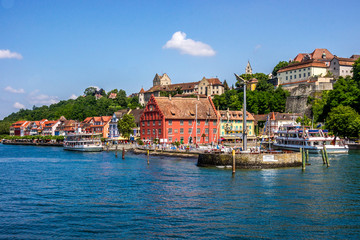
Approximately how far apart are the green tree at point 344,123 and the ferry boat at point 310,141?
5.90 metres

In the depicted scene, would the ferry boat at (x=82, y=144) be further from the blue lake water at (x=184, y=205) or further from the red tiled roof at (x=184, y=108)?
the blue lake water at (x=184, y=205)

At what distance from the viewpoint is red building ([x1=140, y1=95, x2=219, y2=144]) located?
91.8 m

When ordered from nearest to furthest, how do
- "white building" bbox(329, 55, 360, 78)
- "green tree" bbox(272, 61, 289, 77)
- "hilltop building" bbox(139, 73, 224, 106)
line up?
1. "white building" bbox(329, 55, 360, 78)
2. "green tree" bbox(272, 61, 289, 77)
3. "hilltop building" bbox(139, 73, 224, 106)

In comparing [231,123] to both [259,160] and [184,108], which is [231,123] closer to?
[184,108]

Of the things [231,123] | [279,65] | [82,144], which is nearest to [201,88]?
[279,65]

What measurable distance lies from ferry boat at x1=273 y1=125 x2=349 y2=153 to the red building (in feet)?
54.8

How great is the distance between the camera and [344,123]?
288 ft

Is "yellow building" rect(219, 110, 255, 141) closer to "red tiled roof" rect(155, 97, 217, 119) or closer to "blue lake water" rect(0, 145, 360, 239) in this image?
"red tiled roof" rect(155, 97, 217, 119)

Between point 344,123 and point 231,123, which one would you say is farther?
point 231,123

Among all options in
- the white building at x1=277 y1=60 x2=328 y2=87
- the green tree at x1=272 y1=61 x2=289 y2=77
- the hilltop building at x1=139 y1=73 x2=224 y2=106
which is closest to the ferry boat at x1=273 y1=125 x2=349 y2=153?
the white building at x1=277 y1=60 x2=328 y2=87

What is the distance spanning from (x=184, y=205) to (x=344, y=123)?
68.0 metres

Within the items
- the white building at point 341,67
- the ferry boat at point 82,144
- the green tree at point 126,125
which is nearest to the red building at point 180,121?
the green tree at point 126,125

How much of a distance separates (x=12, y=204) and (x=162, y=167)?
85.4ft

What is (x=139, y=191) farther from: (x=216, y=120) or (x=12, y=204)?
(x=216, y=120)
